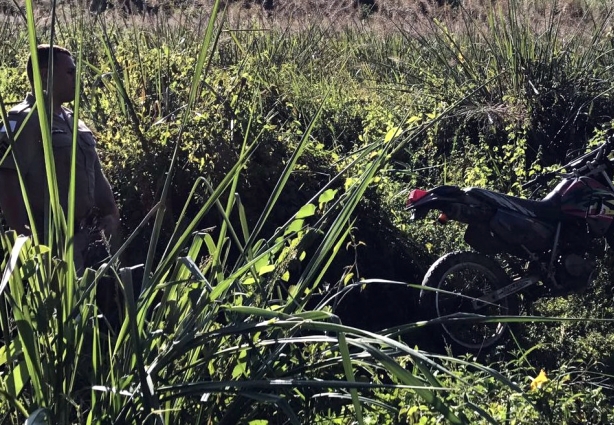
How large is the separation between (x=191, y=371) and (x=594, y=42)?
22.5 feet

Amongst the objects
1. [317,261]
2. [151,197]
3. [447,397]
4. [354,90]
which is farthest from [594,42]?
[317,261]

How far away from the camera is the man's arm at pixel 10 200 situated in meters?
4.26

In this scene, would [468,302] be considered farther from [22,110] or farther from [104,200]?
[22,110]

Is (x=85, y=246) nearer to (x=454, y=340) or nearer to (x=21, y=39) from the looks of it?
(x=454, y=340)

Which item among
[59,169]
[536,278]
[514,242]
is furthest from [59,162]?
[536,278]

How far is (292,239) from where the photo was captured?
350 cm

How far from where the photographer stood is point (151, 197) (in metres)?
5.69

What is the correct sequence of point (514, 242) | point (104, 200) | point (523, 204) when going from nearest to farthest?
1. point (104, 200)
2. point (514, 242)
3. point (523, 204)

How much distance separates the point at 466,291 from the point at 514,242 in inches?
14.9

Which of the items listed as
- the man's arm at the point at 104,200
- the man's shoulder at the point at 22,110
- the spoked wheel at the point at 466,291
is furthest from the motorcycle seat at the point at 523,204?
the man's shoulder at the point at 22,110

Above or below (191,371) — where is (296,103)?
below

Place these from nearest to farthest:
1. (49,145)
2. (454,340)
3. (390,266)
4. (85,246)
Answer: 1. (49,145)
2. (85,246)
3. (454,340)
4. (390,266)

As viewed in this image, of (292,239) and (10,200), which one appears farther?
(10,200)

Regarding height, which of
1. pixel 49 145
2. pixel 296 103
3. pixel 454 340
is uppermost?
pixel 49 145
